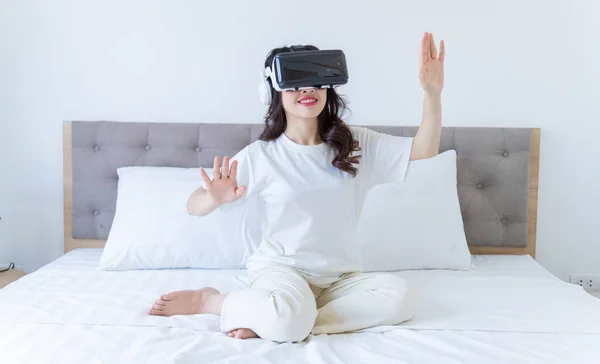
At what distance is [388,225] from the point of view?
218 cm

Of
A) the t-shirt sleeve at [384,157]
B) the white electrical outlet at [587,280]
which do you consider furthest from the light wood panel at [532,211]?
the t-shirt sleeve at [384,157]

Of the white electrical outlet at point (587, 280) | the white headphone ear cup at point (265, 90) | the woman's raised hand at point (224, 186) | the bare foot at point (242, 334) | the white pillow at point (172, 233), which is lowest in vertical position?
the white electrical outlet at point (587, 280)

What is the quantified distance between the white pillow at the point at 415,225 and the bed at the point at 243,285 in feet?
0.20

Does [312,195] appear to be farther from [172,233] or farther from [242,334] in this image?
[172,233]

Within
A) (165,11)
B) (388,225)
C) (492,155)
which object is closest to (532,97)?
(492,155)

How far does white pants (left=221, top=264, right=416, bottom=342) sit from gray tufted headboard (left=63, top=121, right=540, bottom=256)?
833mm

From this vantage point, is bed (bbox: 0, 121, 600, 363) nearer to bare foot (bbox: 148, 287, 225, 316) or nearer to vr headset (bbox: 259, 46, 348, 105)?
bare foot (bbox: 148, 287, 225, 316)

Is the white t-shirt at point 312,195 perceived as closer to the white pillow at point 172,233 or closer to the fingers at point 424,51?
the fingers at point 424,51

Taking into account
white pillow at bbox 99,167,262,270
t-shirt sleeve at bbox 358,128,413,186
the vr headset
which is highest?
the vr headset

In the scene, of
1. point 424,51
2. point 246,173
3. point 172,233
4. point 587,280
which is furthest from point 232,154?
point 587,280

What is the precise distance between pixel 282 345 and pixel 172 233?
839 mm

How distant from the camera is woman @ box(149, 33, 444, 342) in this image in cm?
160

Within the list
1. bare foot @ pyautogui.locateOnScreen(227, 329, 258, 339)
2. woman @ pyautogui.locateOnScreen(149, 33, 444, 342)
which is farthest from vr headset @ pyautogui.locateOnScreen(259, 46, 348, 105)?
bare foot @ pyautogui.locateOnScreen(227, 329, 258, 339)

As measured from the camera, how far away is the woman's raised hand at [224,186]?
5.40ft
